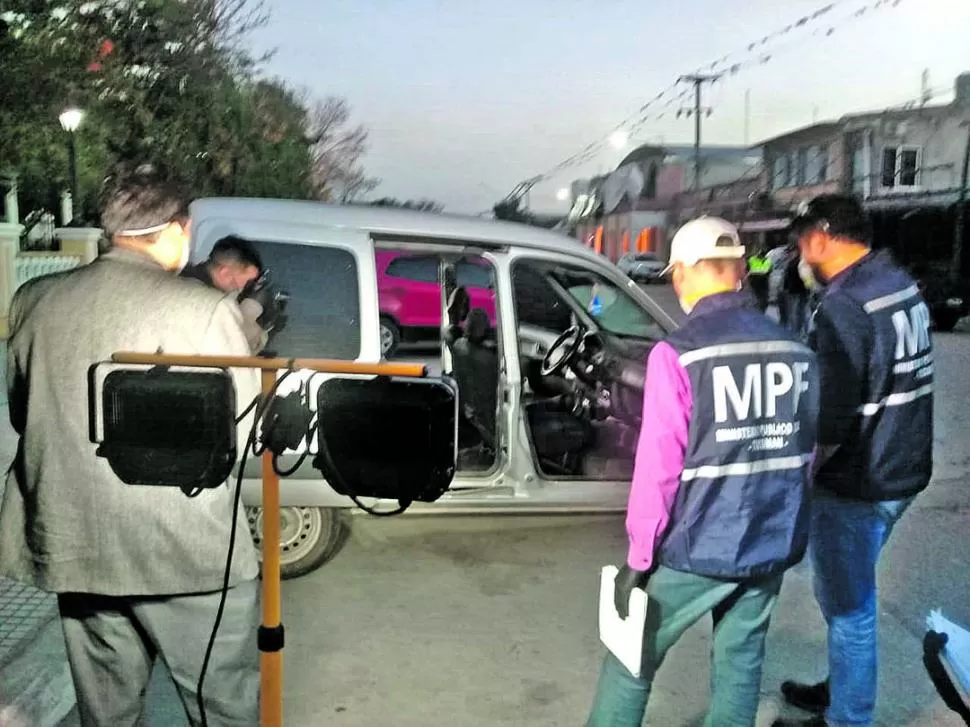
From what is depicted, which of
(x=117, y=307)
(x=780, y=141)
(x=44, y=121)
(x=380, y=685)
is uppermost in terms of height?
(x=780, y=141)

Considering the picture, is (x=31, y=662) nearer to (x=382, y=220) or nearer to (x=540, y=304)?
(x=382, y=220)

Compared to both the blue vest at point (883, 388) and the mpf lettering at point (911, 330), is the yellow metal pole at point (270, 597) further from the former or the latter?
the mpf lettering at point (911, 330)

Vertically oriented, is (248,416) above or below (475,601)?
above

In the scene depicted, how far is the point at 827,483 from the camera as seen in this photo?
315 centimetres

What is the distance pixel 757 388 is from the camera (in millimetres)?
2543

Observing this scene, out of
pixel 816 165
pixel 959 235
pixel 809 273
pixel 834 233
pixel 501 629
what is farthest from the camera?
pixel 816 165

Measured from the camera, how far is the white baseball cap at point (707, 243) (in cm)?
262

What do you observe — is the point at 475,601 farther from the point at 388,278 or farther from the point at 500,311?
the point at 388,278

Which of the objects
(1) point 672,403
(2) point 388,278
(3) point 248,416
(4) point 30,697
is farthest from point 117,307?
(2) point 388,278

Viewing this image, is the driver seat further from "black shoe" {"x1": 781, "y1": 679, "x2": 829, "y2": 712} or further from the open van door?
"black shoe" {"x1": 781, "y1": 679, "x2": 829, "y2": 712}

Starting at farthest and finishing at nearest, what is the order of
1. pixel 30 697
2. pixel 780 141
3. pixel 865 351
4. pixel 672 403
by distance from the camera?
pixel 780 141
pixel 30 697
pixel 865 351
pixel 672 403

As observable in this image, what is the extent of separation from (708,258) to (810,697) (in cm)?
195

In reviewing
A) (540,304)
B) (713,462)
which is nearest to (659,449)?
(713,462)

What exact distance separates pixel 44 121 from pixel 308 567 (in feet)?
34.5
